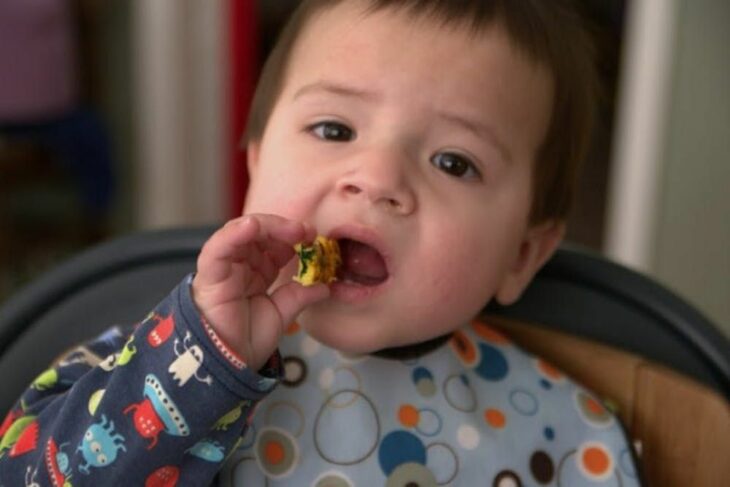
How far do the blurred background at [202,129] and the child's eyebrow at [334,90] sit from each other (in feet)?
3.34

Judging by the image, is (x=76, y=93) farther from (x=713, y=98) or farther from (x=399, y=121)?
(x=399, y=121)

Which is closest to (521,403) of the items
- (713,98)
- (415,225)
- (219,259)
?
(415,225)

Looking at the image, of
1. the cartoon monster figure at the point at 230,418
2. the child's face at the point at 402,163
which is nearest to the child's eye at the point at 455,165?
the child's face at the point at 402,163

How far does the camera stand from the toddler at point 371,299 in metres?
0.63

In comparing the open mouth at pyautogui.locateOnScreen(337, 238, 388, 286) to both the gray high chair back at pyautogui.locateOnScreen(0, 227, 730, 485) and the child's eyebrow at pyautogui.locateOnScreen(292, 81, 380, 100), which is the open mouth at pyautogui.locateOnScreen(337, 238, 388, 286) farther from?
the gray high chair back at pyautogui.locateOnScreen(0, 227, 730, 485)

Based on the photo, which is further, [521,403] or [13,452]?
[521,403]

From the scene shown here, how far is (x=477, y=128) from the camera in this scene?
0.75 metres

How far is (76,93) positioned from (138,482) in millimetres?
1657

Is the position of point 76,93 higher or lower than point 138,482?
lower

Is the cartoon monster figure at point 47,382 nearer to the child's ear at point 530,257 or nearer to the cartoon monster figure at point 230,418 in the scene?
the cartoon monster figure at point 230,418

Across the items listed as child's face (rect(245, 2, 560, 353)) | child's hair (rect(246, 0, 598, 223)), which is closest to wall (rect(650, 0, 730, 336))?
child's hair (rect(246, 0, 598, 223))

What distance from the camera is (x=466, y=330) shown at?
89 centimetres

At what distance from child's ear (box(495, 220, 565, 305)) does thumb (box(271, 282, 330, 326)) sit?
0.20 m

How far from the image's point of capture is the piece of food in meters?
0.67
